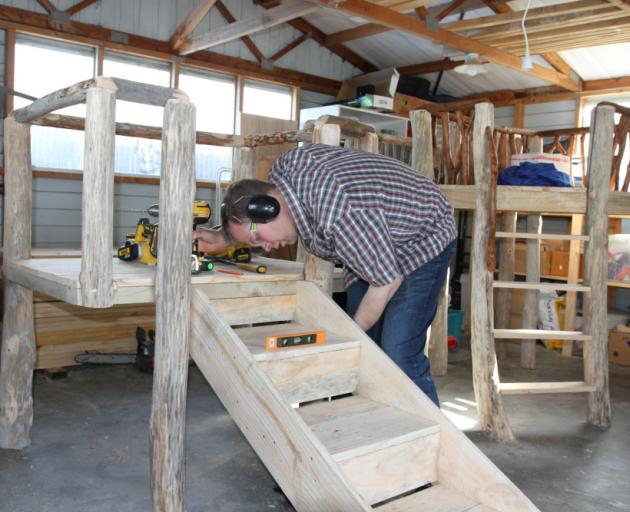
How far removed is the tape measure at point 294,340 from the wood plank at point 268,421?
0.19m

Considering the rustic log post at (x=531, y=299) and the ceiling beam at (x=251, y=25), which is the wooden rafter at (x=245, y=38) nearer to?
the ceiling beam at (x=251, y=25)

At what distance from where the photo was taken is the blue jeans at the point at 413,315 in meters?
2.55

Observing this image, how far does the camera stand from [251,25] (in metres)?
6.99

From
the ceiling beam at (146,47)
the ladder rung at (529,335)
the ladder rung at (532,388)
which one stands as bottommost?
the ladder rung at (532,388)

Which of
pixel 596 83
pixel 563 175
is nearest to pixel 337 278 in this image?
pixel 563 175

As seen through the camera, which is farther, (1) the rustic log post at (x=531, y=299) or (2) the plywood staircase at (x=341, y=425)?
(1) the rustic log post at (x=531, y=299)

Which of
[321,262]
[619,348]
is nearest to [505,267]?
[619,348]

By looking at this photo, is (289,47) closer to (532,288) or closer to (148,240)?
(532,288)

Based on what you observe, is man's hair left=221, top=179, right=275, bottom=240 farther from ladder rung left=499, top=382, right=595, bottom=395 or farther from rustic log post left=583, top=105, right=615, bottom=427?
rustic log post left=583, top=105, right=615, bottom=427

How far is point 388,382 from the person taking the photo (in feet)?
8.02

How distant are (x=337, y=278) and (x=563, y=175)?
171 centimetres

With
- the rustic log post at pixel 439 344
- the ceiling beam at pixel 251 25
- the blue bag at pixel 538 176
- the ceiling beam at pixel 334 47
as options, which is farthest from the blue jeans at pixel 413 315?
the ceiling beam at pixel 334 47

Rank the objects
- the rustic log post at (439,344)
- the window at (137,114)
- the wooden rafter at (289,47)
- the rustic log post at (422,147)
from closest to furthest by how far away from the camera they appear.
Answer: the rustic log post at (422,147) → the rustic log post at (439,344) → the window at (137,114) → the wooden rafter at (289,47)

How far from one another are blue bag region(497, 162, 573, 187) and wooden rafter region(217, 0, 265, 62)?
548 centimetres
